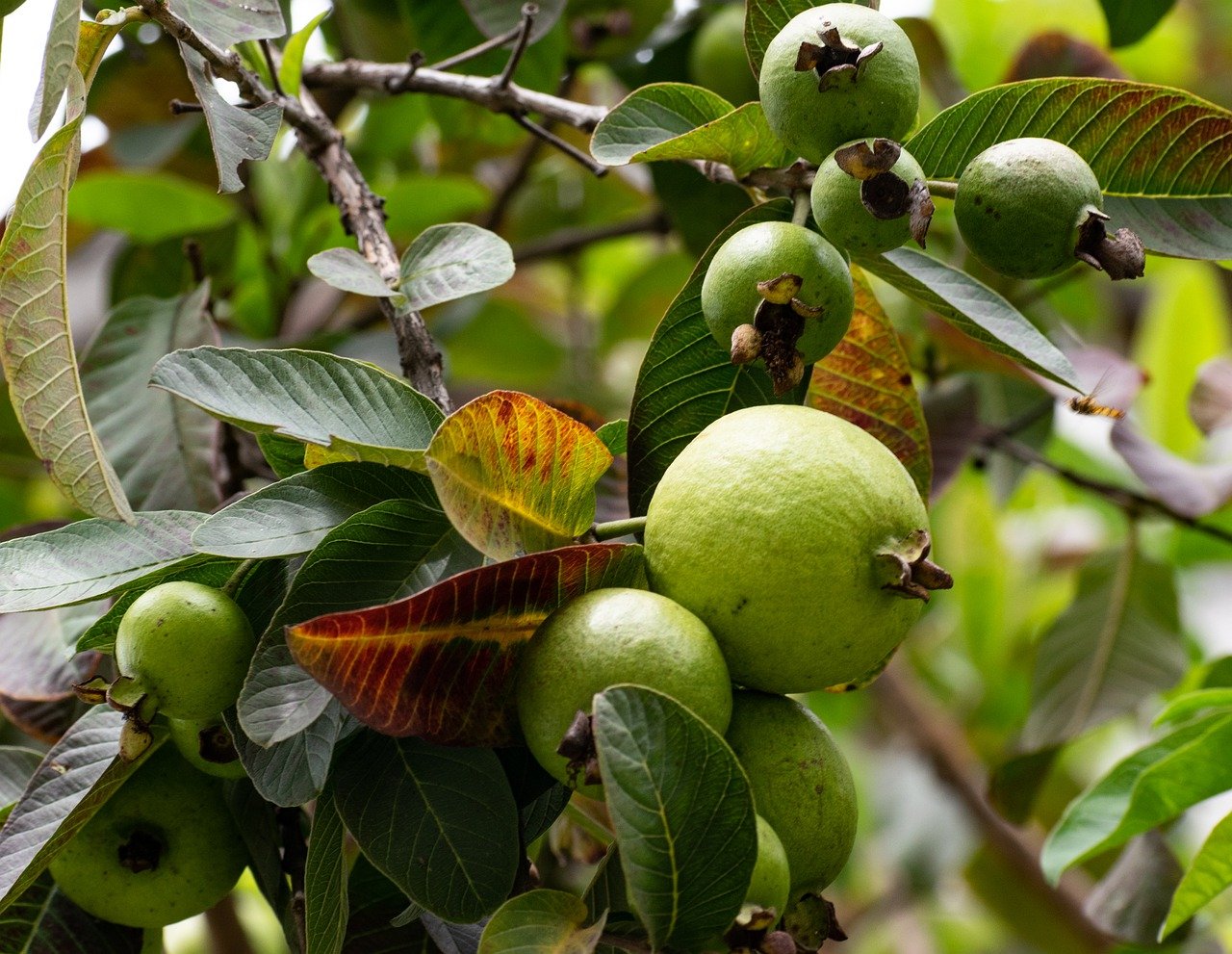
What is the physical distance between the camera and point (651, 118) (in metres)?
0.73

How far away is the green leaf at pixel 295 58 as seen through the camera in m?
0.81

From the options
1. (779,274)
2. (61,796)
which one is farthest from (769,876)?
(61,796)

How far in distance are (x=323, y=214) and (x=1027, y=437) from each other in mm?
891

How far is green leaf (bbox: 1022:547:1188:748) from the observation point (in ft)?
4.19

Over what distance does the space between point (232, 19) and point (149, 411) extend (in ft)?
1.36

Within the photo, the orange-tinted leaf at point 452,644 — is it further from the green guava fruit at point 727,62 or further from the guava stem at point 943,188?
the green guava fruit at point 727,62

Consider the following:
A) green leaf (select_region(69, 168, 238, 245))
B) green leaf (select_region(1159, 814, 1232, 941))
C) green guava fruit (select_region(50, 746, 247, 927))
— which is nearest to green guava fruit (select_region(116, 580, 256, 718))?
green guava fruit (select_region(50, 746, 247, 927))

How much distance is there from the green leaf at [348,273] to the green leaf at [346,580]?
0.40 feet

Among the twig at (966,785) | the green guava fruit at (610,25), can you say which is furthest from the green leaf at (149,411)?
the twig at (966,785)

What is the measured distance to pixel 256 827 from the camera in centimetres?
69

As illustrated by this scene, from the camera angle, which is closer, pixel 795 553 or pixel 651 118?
pixel 795 553

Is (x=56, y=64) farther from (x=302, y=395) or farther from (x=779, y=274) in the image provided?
(x=779, y=274)

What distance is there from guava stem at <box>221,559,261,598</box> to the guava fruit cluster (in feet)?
0.54

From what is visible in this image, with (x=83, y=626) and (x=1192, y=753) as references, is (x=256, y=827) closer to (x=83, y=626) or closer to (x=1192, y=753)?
(x=83, y=626)
